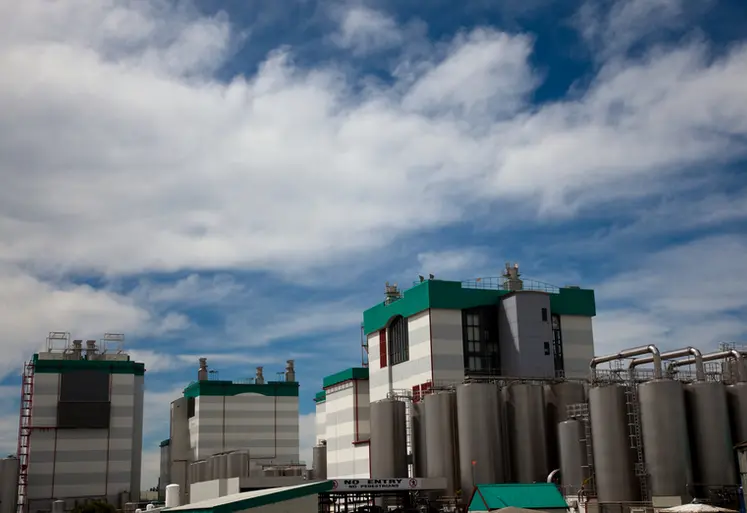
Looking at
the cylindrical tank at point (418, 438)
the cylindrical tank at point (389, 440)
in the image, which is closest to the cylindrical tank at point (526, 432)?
the cylindrical tank at point (418, 438)

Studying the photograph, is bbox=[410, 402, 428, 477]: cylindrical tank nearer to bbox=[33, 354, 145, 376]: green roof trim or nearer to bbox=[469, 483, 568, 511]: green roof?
bbox=[469, 483, 568, 511]: green roof

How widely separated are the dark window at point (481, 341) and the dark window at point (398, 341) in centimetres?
581

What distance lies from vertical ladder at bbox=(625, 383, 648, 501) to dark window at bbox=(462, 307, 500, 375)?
24250 millimetres

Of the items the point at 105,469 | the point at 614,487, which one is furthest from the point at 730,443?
the point at 105,469

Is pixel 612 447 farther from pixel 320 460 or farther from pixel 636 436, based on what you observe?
pixel 320 460

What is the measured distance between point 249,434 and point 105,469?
21720 mm

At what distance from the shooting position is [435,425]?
63.8 meters

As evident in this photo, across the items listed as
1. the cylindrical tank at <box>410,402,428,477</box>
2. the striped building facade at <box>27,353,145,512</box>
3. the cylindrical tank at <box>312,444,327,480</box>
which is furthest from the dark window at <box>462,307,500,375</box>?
the striped building facade at <box>27,353,145,512</box>

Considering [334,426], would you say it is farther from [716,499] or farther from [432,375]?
[716,499]

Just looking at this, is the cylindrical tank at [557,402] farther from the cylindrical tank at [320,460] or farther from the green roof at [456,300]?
the cylindrical tank at [320,460]

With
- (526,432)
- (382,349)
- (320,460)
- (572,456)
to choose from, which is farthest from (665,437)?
(320,460)

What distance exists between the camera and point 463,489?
198 feet

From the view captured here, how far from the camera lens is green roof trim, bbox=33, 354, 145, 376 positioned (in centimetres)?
9219

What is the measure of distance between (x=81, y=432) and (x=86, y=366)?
7.03m
